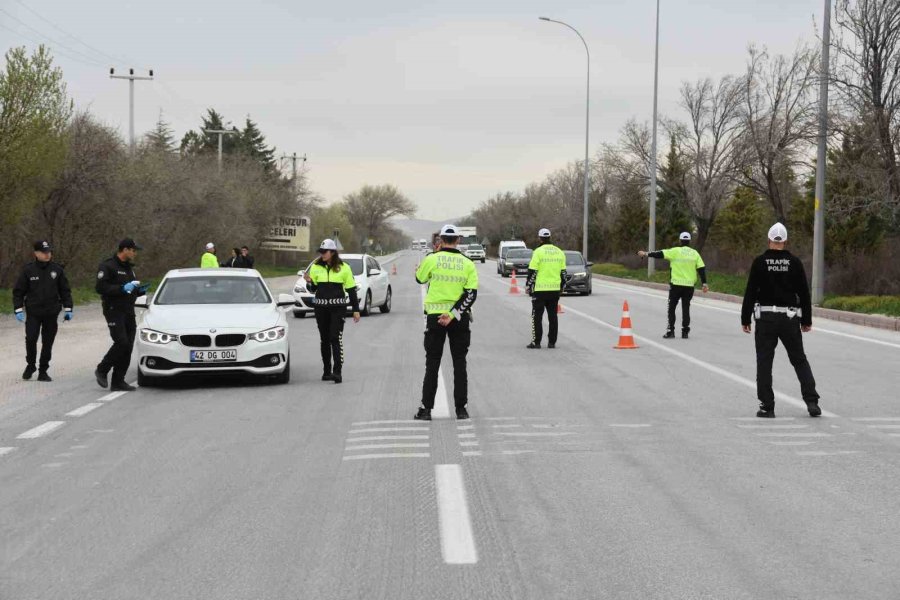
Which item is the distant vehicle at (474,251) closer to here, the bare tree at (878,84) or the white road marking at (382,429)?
the bare tree at (878,84)

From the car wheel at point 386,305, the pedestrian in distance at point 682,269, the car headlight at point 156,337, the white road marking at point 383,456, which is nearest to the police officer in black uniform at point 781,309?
the white road marking at point 383,456

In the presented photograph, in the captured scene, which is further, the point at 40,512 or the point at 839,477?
the point at 839,477

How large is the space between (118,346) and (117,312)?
41 centimetres

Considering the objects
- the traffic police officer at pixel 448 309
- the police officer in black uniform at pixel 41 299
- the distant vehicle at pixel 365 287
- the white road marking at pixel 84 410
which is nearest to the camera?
the traffic police officer at pixel 448 309

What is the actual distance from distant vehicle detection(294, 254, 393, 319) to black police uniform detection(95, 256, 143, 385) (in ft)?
39.0

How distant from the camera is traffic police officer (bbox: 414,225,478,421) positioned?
975 centimetres

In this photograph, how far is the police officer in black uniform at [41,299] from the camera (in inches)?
506

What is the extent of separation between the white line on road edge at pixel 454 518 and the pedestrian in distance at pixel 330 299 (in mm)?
5728

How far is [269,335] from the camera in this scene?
1232 cm

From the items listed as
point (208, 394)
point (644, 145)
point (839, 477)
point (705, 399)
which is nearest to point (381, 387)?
point (208, 394)

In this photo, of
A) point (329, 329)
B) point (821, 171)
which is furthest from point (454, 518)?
point (821, 171)

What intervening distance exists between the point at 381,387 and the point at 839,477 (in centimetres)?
598

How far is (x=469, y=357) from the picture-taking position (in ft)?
51.0

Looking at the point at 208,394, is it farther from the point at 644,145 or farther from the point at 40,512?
the point at 644,145
